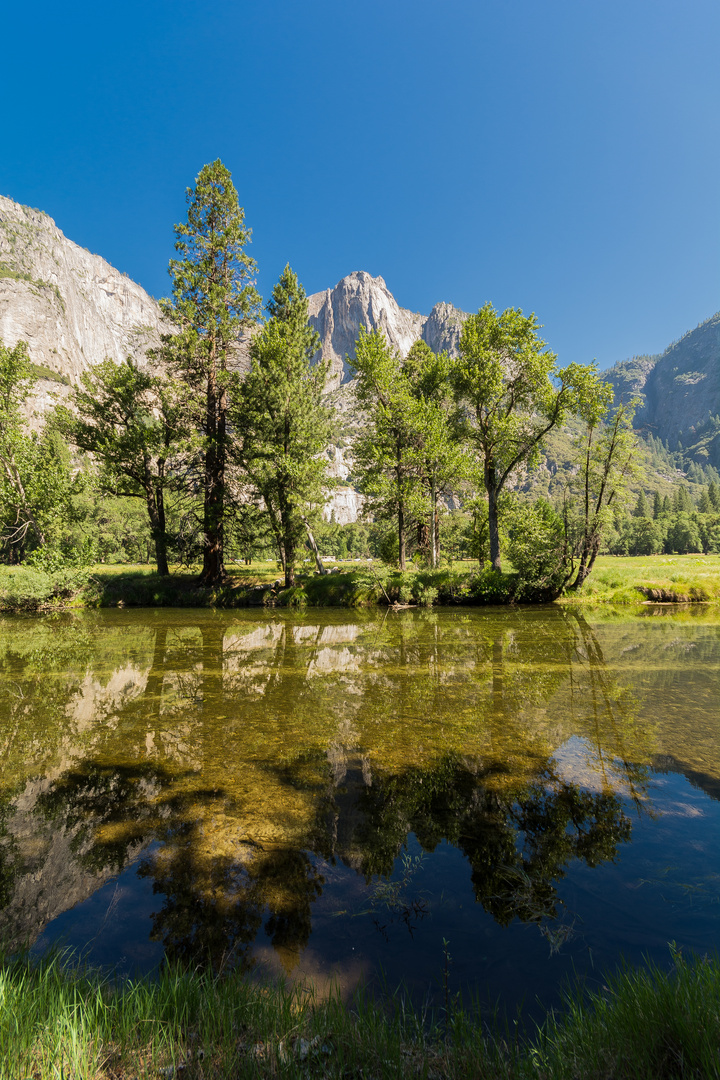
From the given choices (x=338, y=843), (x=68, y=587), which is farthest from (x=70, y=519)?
(x=338, y=843)

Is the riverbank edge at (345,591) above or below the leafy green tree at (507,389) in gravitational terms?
below

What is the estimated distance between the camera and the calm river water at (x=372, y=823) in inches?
117

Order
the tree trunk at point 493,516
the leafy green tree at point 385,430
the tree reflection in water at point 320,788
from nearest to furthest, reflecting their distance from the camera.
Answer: the tree reflection in water at point 320,788
the leafy green tree at point 385,430
the tree trunk at point 493,516

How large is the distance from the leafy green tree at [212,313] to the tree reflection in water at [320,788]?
17.0m

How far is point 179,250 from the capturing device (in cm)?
2509

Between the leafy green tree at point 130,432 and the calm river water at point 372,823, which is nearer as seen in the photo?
the calm river water at point 372,823

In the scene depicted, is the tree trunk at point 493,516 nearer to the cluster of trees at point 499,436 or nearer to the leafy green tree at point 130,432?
the cluster of trees at point 499,436

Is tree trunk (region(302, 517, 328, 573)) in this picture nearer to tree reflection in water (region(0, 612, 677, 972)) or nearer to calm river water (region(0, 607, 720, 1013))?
tree reflection in water (region(0, 612, 677, 972))

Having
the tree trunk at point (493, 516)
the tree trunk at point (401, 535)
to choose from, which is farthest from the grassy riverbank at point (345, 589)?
the tree trunk at point (493, 516)

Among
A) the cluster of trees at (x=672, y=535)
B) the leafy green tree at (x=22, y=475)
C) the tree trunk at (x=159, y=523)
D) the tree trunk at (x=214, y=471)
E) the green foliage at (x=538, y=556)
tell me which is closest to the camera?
the green foliage at (x=538, y=556)

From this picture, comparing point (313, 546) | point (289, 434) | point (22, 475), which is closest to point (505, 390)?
point (289, 434)

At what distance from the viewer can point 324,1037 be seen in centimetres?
204

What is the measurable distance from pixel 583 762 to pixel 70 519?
92.5 ft

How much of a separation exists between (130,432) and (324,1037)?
1153 inches
